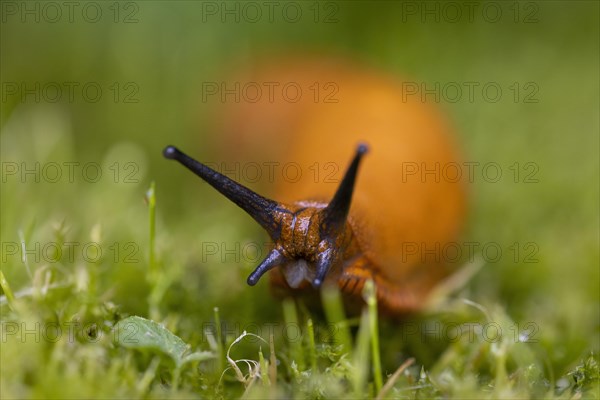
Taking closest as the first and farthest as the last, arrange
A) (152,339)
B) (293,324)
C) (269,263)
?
(152,339)
(269,263)
(293,324)

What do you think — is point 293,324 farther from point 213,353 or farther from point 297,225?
point 297,225

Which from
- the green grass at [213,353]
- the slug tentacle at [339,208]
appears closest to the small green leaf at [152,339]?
the green grass at [213,353]

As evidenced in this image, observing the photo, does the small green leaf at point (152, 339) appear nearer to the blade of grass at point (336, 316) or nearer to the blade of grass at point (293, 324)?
the blade of grass at point (293, 324)

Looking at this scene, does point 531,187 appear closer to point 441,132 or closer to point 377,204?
point 441,132

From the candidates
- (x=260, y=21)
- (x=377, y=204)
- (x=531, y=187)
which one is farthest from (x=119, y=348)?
(x=260, y=21)

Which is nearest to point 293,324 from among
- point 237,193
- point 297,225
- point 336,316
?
point 336,316

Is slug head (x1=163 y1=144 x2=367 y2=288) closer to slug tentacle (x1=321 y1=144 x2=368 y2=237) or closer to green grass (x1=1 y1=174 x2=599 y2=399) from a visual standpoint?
slug tentacle (x1=321 y1=144 x2=368 y2=237)

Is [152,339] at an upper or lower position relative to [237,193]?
lower
